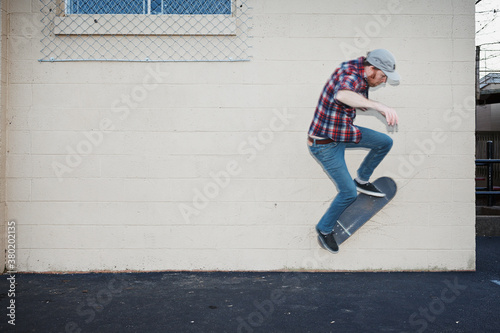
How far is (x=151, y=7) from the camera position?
13.9ft

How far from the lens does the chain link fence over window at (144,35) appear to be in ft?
13.5

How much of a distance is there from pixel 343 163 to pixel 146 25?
2.44m

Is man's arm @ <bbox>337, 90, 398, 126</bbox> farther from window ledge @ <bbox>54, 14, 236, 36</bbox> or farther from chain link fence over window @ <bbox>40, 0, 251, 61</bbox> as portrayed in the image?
window ledge @ <bbox>54, 14, 236, 36</bbox>

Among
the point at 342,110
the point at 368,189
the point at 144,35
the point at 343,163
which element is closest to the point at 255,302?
the point at 343,163

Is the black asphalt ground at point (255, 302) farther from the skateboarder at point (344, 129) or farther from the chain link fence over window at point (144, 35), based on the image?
the chain link fence over window at point (144, 35)

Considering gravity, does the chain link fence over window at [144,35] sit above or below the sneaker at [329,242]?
above

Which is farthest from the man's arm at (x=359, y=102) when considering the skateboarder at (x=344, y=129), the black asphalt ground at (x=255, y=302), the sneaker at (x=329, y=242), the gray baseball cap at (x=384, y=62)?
the black asphalt ground at (x=255, y=302)

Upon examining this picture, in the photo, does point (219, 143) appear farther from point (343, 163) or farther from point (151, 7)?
point (151, 7)

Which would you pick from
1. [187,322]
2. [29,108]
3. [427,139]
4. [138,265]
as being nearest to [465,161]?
[427,139]

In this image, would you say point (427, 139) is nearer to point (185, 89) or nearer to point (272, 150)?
point (272, 150)

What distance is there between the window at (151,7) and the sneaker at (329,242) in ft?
8.35

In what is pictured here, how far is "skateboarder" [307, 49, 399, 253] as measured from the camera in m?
3.76

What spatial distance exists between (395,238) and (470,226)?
Result: 31.5 inches

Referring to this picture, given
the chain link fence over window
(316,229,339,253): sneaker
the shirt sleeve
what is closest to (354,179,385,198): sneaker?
(316,229,339,253): sneaker
